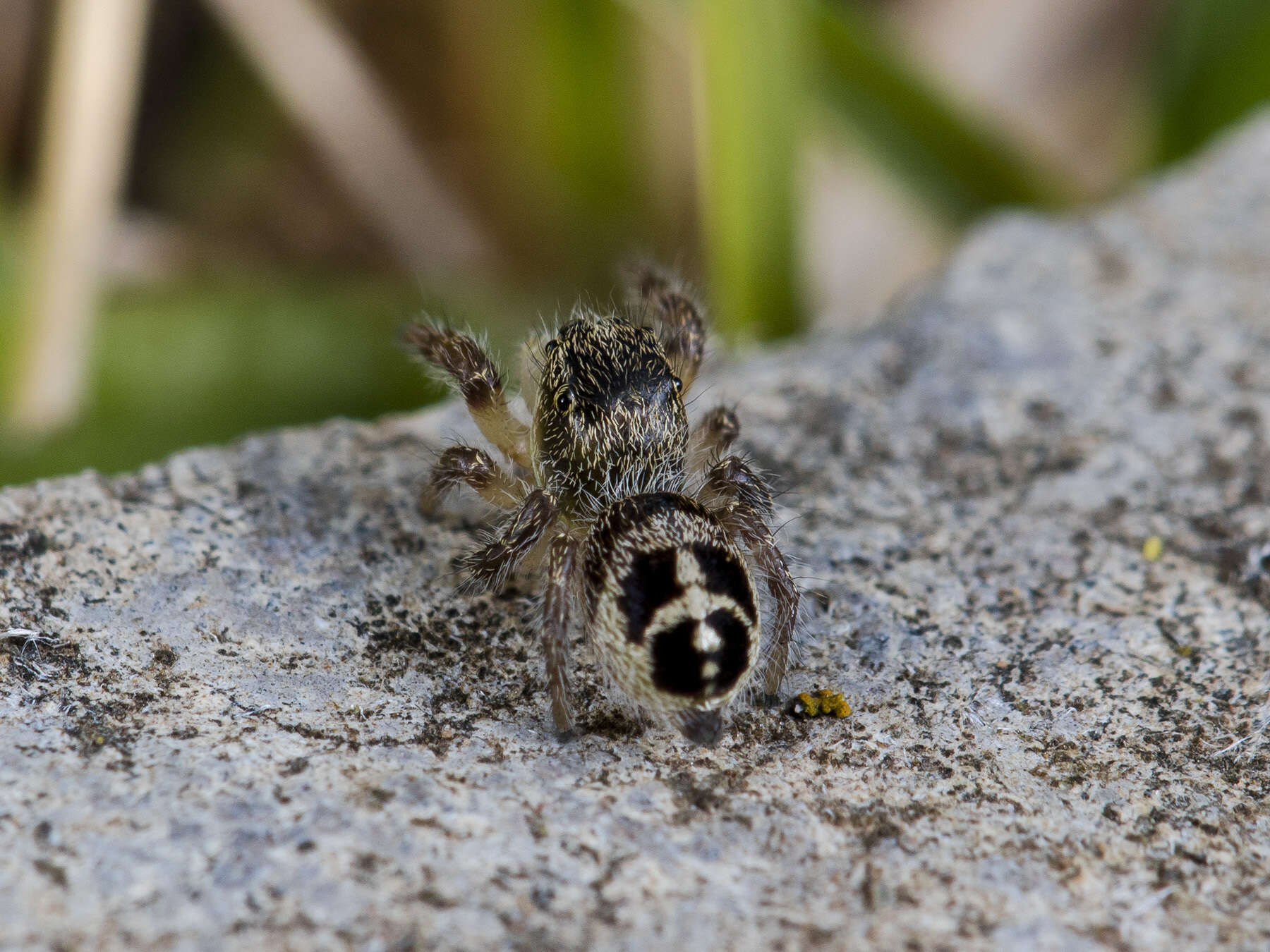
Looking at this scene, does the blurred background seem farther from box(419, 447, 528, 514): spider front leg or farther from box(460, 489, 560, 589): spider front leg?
box(460, 489, 560, 589): spider front leg

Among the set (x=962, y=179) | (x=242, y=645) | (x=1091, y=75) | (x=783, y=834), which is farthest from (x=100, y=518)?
(x=1091, y=75)

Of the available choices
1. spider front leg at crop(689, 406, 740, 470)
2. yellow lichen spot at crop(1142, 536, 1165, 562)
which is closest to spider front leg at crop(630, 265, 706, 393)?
spider front leg at crop(689, 406, 740, 470)

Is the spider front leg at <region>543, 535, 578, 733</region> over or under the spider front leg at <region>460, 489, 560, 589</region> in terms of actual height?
under

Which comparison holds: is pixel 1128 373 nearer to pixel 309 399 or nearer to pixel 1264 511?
pixel 1264 511

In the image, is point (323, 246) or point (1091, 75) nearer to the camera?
point (323, 246)

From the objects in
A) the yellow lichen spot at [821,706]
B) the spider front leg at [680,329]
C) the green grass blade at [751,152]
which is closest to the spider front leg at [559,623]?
the yellow lichen spot at [821,706]

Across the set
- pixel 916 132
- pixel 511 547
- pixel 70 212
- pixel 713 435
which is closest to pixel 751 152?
pixel 916 132

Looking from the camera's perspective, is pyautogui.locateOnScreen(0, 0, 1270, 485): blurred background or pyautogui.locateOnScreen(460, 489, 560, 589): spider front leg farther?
pyautogui.locateOnScreen(0, 0, 1270, 485): blurred background

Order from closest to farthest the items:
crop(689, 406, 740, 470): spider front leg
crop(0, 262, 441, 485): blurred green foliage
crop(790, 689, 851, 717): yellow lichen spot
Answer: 1. crop(790, 689, 851, 717): yellow lichen spot
2. crop(689, 406, 740, 470): spider front leg
3. crop(0, 262, 441, 485): blurred green foliage
